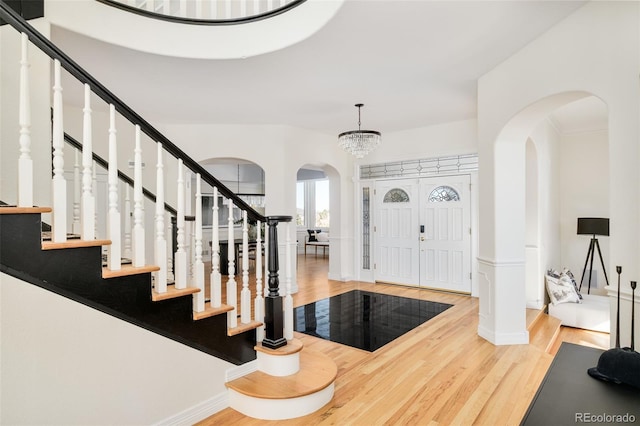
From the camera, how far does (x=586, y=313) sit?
482 cm

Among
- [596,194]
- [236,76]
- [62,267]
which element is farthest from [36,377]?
[596,194]

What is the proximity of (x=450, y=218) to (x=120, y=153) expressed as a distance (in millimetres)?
5577

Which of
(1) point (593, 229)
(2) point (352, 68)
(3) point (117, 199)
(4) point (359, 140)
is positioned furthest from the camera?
(1) point (593, 229)

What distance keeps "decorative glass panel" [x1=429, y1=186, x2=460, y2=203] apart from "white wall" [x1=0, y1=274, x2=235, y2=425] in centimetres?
506

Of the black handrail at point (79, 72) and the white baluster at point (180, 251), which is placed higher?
the black handrail at point (79, 72)

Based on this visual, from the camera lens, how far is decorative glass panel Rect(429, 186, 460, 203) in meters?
6.12

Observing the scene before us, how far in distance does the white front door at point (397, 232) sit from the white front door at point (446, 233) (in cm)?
16

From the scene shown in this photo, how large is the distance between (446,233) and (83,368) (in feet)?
18.4

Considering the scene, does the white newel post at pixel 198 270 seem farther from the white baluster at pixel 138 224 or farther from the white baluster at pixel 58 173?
the white baluster at pixel 58 173

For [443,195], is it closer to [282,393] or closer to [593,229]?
[593,229]

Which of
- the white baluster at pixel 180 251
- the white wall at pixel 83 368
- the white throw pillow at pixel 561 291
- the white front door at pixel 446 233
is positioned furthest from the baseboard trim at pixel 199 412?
the white throw pillow at pixel 561 291

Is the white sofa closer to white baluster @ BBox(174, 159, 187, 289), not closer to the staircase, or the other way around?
the staircase

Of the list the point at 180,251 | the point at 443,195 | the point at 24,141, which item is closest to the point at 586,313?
the point at 443,195

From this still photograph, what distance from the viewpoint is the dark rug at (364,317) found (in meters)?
4.04
